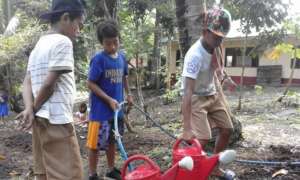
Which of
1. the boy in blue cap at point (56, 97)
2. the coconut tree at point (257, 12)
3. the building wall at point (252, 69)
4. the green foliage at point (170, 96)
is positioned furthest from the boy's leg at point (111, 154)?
the building wall at point (252, 69)

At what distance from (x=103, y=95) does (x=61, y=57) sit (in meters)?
1.39

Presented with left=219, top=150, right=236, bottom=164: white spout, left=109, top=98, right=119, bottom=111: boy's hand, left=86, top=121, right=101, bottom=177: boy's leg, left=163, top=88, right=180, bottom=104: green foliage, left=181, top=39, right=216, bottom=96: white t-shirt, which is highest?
left=181, top=39, right=216, bottom=96: white t-shirt

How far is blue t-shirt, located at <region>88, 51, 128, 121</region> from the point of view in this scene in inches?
165

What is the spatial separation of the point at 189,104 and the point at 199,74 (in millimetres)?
492

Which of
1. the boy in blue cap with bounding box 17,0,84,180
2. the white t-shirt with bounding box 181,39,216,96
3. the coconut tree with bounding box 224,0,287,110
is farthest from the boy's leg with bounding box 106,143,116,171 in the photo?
the coconut tree with bounding box 224,0,287,110

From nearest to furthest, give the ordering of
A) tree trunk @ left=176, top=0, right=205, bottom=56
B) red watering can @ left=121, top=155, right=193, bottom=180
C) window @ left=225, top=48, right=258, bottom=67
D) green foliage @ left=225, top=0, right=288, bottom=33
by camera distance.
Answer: red watering can @ left=121, top=155, right=193, bottom=180, tree trunk @ left=176, top=0, right=205, bottom=56, green foliage @ left=225, top=0, right=288, bottom=33, window @ left=225, top=48, right=258, bottom=67

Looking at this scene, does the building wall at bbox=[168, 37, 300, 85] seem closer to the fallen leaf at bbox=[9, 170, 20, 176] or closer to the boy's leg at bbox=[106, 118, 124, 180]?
the fallen leaf at bbox=[9, 170, 20, 176]

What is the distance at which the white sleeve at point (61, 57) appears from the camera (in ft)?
8.92

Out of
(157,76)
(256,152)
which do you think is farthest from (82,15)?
(157,76)

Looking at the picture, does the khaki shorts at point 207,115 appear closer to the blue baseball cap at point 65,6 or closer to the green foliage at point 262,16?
the blue baseball cap at point 65,6

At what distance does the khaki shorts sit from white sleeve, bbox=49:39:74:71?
1535 millimetres

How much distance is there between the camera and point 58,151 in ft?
9.40

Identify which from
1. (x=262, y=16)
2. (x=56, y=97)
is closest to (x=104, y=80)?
(x=56, y=97)

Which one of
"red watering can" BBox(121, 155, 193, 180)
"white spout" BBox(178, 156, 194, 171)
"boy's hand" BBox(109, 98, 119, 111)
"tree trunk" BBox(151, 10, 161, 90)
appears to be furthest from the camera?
"tree trunk" BBox(151, 10, 161, 90)
